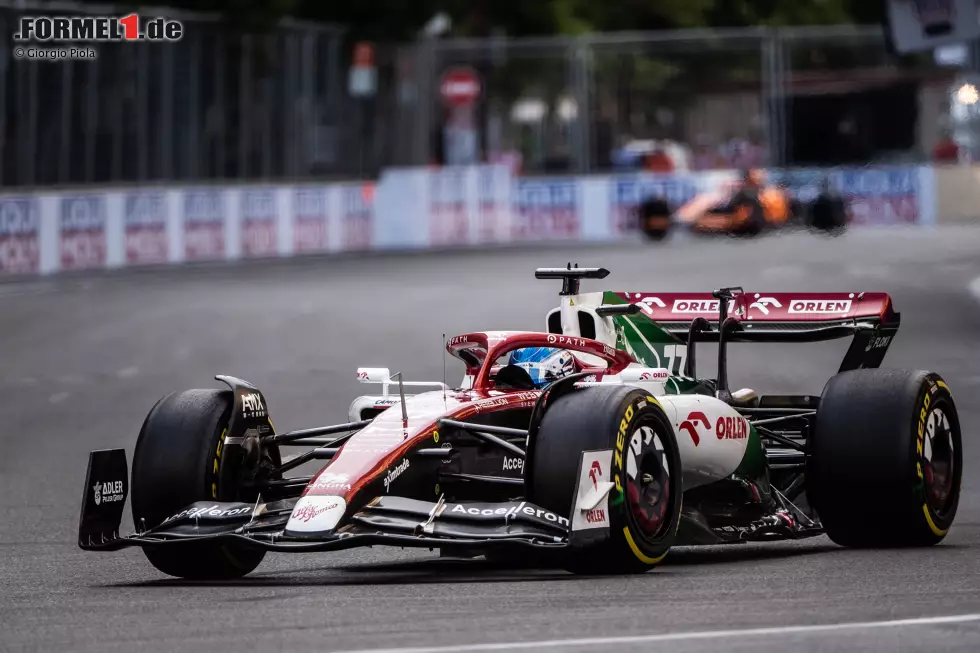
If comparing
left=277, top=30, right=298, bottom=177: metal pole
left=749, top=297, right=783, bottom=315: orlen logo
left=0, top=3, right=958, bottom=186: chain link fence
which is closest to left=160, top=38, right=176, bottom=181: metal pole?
left=0, top=3, right=958, bottom=186: chain link fence

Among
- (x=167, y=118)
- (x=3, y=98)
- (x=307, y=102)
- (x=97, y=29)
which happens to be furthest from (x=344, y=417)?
(x=307, y=102)

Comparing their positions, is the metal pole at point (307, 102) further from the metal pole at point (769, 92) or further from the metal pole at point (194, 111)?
the metal pole at point (769, 92)

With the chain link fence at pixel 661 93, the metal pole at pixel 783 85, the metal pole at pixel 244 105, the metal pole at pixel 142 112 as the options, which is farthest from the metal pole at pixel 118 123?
the metal pole at pixel 783 85

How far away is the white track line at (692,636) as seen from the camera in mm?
6918

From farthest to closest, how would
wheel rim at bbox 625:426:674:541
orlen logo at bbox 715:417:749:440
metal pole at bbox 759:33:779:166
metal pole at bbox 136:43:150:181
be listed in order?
1. metal pole at bbox 759:33:779:166
2. metal pole at bbox 136:43:150:181
3. orlen logo at bbox 715:417:749:440
4. wheel rim at bbox 625:426:674:541

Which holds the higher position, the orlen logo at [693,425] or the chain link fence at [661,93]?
the chain link fence at [661,93]

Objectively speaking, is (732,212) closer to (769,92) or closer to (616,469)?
(769,92)

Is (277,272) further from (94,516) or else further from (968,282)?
(94,516)

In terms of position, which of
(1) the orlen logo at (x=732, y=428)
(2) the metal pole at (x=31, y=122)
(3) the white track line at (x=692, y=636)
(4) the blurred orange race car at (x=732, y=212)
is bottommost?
(3) the white track line at (x=692, y=636)

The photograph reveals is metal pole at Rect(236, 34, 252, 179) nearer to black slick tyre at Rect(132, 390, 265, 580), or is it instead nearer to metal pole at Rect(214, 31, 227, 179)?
metal pole at Rect(214, 31, 227, 179)

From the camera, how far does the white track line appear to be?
22.7 feet

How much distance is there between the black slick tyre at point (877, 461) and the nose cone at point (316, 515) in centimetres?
257

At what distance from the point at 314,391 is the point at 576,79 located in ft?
93.6

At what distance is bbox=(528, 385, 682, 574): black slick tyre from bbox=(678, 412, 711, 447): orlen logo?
548 millimetres
